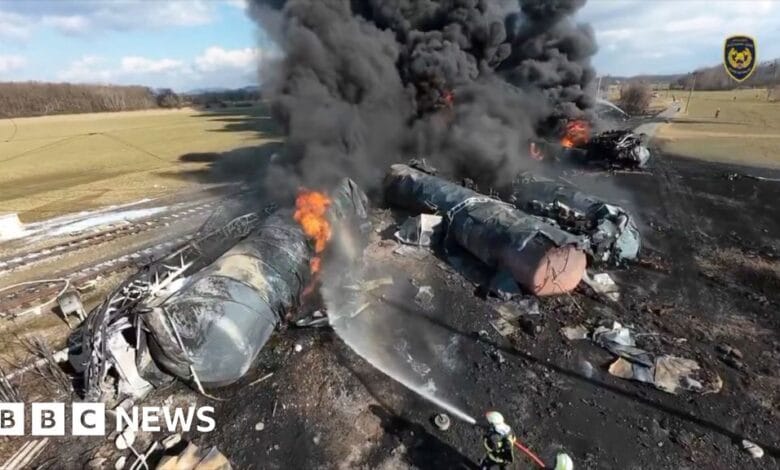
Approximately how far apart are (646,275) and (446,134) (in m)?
12.5

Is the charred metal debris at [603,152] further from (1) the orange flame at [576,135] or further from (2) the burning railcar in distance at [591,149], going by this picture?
(1) the orange flame at [576,135]

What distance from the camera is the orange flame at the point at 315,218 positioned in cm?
1253

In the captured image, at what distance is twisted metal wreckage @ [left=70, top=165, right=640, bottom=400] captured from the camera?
8.21m

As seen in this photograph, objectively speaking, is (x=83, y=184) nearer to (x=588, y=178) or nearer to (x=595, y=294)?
(x=595, y=294)

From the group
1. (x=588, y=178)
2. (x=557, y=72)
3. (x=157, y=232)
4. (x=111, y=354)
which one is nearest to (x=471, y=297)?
(x=111, y=354)

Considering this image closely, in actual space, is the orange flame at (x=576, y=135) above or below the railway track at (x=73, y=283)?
above

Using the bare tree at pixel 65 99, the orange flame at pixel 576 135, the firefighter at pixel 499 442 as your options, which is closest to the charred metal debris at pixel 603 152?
the orange flame at pixel 576 135

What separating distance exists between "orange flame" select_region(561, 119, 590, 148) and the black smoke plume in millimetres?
1202

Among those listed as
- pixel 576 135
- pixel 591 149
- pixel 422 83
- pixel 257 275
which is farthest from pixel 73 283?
pixel 576 135

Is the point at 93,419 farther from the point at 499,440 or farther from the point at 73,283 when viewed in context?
the point at 499,440

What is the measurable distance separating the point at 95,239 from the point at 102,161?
859 inches

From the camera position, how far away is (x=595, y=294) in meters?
12.2

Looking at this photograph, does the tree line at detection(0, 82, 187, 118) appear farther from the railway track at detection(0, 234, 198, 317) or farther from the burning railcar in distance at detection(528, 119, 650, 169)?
the burning railcar in distance at detection(528, 119, 650, 169)

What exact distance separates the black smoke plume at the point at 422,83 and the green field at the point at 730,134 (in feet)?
38.4
